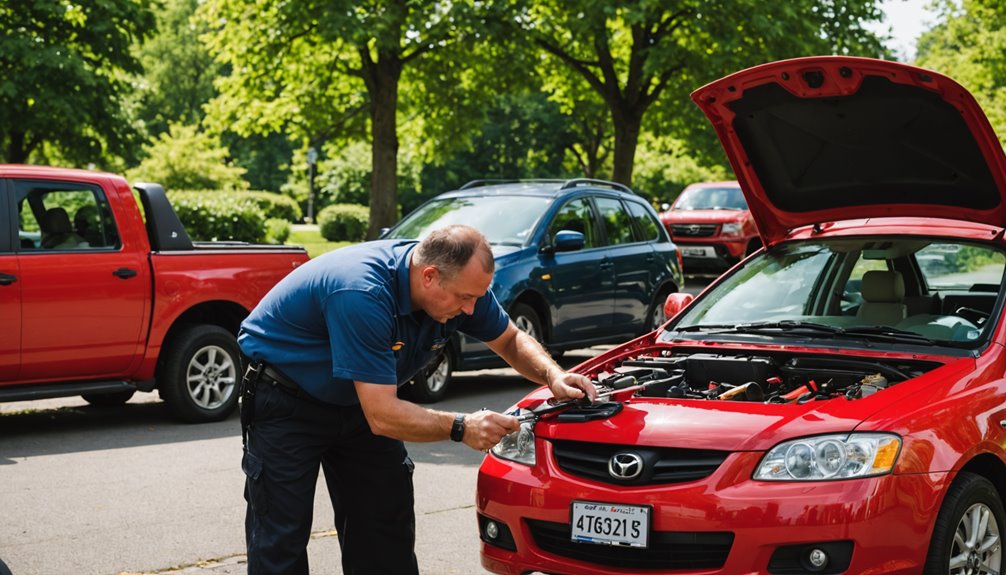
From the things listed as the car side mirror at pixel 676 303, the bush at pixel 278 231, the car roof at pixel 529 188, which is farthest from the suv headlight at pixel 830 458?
the bush at pixel 278 231

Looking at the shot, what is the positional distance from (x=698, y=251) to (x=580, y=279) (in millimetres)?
12293

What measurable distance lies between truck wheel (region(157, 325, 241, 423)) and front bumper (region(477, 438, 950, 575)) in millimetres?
5505

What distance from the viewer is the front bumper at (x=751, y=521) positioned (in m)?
4.11

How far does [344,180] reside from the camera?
56625 mm

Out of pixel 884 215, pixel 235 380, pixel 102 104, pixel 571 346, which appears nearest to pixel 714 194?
pixel 102 104

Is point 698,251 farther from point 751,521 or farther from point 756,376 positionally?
point 751,521

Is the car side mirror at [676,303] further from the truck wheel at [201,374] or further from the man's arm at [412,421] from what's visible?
the truck wheel at [201,374]

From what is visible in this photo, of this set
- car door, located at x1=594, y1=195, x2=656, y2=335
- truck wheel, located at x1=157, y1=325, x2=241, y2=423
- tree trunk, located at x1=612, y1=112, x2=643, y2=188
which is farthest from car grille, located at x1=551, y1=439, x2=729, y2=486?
tree trunk, located at x1=612, y1=112, x2=643, y2=188

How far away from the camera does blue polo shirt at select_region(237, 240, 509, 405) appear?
401cm

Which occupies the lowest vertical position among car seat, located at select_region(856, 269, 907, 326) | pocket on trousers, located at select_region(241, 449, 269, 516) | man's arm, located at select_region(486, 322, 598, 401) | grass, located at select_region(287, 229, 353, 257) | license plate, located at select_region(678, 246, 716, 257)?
grass, located at select_region(287, 229, 353, 257)

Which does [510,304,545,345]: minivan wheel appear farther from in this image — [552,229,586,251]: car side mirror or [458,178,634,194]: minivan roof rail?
[458,178,634,194]: minivan roof rail

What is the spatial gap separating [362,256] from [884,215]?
326 cm

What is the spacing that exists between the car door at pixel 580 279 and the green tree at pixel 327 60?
10.2m

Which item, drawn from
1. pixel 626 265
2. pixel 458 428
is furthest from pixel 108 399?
pixel 458 428
